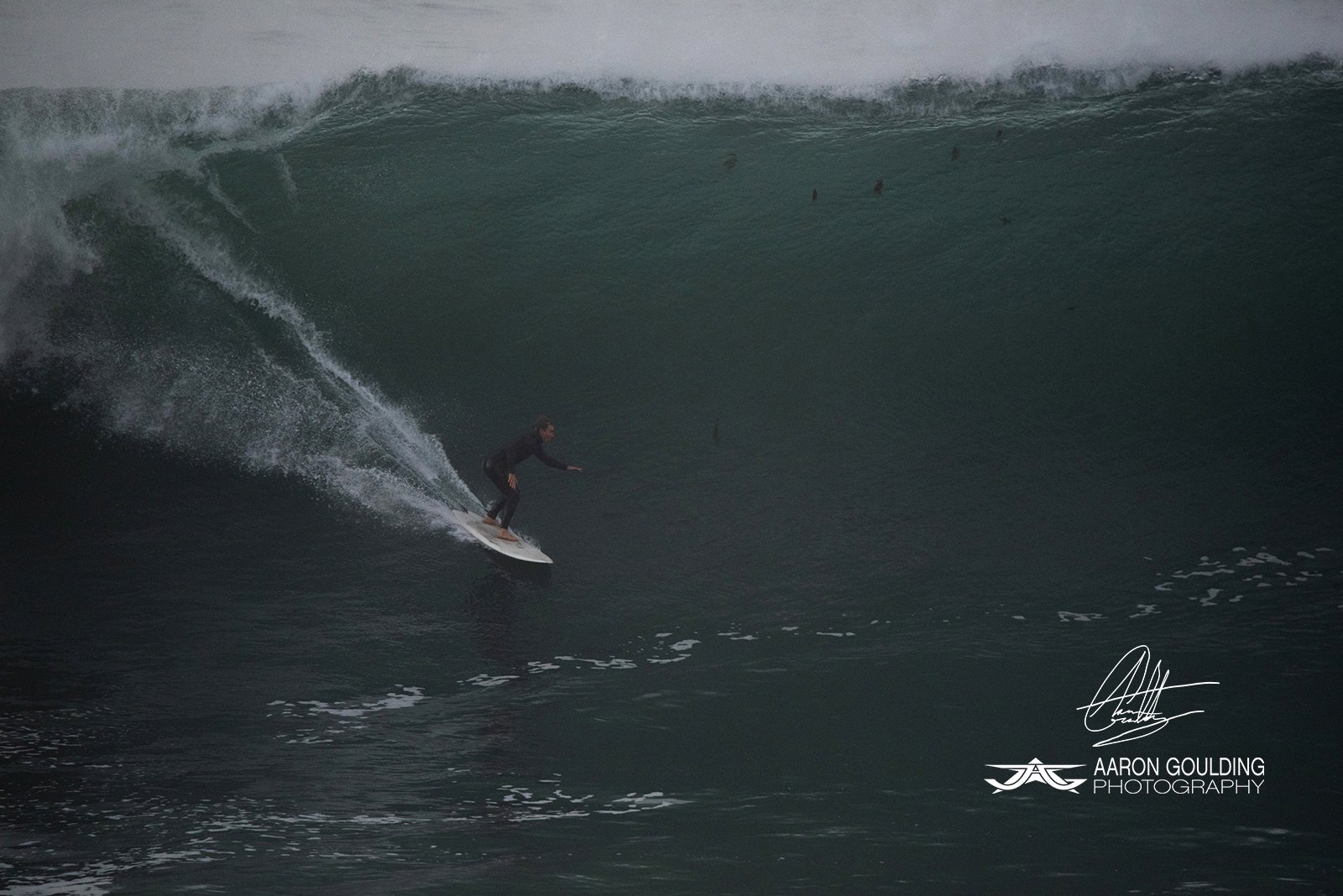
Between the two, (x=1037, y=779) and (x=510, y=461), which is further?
(x=510, y=461)

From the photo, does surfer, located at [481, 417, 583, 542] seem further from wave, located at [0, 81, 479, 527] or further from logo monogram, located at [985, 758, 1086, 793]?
logo monogram, located at [985, 758, 1086, 793]

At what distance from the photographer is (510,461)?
291 inches

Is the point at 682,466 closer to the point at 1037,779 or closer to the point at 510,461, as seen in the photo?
the point at 510,461

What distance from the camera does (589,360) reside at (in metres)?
8.95

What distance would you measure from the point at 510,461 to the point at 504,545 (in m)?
0.62

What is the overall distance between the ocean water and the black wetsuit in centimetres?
41

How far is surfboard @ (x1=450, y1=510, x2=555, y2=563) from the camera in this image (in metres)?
7.21

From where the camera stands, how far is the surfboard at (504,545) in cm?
721

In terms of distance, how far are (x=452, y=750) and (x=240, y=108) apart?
8.96 m

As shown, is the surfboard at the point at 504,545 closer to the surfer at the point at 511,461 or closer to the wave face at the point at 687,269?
the surfer at the point at 511,461

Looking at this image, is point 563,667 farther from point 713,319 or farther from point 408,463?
point 713,319
